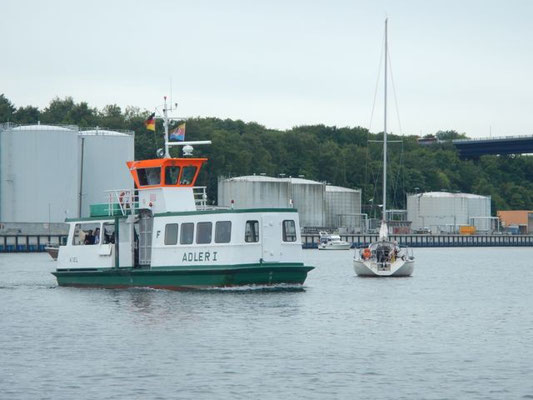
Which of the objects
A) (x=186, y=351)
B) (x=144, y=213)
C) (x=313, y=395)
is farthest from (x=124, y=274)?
(x=313, y=395)

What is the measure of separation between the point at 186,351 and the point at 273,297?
16.0 meters

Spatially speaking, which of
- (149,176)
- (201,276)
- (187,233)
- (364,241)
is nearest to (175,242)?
(187,233)

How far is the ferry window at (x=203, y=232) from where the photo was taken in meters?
53.5

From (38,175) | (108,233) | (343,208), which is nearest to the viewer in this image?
(108,233)

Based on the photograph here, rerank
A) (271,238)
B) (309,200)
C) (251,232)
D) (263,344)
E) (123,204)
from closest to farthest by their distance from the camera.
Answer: (263,344) < (271,238) < (251,232) < (123,204) < (309,200)

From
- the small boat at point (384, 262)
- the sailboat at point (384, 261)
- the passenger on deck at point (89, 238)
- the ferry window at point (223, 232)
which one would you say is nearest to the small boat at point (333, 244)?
the sailboat at point (384, 261)

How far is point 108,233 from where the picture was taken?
58406mm

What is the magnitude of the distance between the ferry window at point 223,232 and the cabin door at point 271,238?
1625 mm

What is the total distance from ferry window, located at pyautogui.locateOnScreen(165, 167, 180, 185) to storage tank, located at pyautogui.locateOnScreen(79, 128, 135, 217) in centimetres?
7955

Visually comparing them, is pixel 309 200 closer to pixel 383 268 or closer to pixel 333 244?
pixel 333 244

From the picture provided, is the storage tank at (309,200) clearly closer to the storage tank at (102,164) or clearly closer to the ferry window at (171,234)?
the storage tank at (102,164)

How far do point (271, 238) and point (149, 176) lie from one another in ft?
27.7

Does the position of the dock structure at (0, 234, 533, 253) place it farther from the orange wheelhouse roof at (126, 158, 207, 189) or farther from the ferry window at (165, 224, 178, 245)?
the ferry window at (165, 224, 178, 245)

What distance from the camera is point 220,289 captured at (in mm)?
53562
